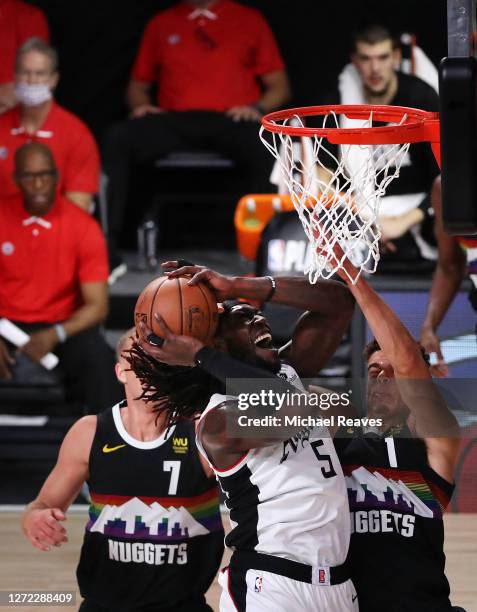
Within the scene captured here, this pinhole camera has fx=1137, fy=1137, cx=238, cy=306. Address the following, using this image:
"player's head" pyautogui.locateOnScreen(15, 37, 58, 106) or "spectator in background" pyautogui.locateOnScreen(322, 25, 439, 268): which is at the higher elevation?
"player's head" pyautogui.locateOnScreen(15, 37, 58, 106)

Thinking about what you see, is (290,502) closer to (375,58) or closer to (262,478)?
(262,478)

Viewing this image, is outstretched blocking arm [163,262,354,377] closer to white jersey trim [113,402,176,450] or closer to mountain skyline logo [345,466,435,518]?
mountain skyline logo [345,466,435,518]

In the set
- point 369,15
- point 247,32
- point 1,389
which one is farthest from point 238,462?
point 369,15

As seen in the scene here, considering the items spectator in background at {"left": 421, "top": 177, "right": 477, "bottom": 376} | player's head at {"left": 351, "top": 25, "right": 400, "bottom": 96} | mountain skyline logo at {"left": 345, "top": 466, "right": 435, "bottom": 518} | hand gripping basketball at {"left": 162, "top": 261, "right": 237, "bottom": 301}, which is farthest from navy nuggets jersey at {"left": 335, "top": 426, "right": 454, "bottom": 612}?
player's head at {"left": 351, "top": 25, "right": 400, "bottom": 96}

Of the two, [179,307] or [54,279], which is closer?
[179,307]

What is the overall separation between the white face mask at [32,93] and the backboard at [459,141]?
4.14 metres

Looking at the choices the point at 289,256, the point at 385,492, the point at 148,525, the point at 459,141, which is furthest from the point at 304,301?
the point at 289,256

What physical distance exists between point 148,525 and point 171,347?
0.97 metres

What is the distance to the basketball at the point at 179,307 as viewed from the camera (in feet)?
9.46

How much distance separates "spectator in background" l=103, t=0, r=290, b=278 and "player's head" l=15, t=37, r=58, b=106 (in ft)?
1.91

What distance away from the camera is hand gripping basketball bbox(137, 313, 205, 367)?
112 inches

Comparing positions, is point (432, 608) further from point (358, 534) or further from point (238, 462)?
point (238, 462)

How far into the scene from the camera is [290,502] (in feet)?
9.61

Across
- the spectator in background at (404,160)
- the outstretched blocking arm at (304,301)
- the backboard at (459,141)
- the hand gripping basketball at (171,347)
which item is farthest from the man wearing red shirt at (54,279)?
the backboard at (459,141)
